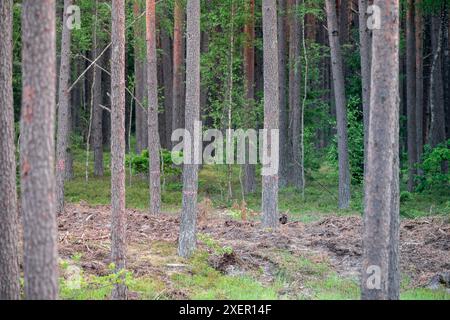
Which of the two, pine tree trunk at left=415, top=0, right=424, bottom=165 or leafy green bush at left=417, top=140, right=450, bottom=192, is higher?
pine tree trunk at left=415, top=0, right=424, bottom=165

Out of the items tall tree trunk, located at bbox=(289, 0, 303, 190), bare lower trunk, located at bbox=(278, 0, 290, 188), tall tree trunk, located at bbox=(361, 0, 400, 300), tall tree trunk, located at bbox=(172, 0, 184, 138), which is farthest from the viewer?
tall tree trunk, located at bbox=(289, 0, 303, 190)

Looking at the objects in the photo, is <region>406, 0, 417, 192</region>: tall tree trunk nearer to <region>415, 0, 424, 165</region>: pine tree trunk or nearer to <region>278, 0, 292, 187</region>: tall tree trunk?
<region>415, 0, 424, 165</region>: pine tree trunk

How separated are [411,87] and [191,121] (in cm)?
1708

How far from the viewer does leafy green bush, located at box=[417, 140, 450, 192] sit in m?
25.5

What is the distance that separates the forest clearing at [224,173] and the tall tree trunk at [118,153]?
2 centimetres

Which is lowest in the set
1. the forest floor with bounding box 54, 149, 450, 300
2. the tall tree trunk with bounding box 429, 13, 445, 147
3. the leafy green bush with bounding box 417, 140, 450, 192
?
the forest floor with bounding box 54, 149, 450, 300

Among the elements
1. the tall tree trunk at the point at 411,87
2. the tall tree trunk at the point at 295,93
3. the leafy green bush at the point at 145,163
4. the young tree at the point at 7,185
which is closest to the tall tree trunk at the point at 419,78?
the tall tree trunk at the point at 411,87

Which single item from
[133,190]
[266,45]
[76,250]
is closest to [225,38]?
[133,190]

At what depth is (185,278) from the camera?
13.4 meters

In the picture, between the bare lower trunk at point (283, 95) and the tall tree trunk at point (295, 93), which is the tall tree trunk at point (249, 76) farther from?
the tall tree trunk at point (295, 93)

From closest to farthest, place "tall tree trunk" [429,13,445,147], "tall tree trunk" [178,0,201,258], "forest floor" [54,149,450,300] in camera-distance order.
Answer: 1. "forest floor" [54,149,450,300]
2. "tall tree trunk" [178,0,201,258]
3. "tall tree trunk" [429,13,445,147]

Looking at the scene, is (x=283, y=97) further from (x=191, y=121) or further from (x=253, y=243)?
(x=191, y=121)

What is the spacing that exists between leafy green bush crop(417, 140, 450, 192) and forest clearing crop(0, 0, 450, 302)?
0.08 meters

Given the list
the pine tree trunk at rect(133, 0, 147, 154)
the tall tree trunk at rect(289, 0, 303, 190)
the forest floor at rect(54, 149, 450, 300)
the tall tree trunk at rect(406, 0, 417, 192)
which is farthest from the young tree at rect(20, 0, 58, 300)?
the tall tree trunk at rect(406, 0, 417, 192)
